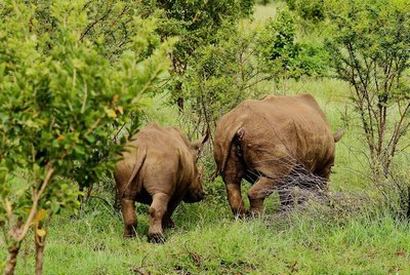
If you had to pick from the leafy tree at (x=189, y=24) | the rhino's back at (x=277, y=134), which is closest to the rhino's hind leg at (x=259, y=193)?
the rhino's back at (x=277, y=134)

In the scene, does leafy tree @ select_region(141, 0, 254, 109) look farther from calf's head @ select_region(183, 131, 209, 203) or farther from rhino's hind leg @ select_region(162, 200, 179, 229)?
rhino's hind leg @ select_region(162, 200, 179, 229)

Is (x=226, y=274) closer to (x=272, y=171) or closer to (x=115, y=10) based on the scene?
(x=272, y=171)

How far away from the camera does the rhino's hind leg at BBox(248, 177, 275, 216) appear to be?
9.61 metres

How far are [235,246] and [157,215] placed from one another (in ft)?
3.91

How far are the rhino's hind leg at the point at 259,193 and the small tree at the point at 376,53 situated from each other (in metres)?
1.44

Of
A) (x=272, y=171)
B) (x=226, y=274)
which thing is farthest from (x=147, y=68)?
(x=272, y=171)

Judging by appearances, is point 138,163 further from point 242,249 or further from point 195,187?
point 242,249

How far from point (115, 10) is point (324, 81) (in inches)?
305

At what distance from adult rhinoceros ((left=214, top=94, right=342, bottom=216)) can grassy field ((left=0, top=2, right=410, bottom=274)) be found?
14.6 inches

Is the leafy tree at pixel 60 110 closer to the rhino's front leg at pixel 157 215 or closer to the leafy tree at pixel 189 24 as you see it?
the rhino's front leg at pixel 157 215

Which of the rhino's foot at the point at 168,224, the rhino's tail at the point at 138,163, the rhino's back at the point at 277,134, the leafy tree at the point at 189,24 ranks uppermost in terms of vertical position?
the leafy tree at the point at 189,24

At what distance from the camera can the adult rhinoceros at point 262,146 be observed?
9609 mm

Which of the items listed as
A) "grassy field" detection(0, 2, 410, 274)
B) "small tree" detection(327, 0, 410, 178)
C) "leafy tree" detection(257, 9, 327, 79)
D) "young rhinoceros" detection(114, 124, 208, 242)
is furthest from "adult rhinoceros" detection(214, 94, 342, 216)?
"leafy tree" detection(257, 9, 327, 79)

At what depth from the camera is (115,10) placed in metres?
10.7
